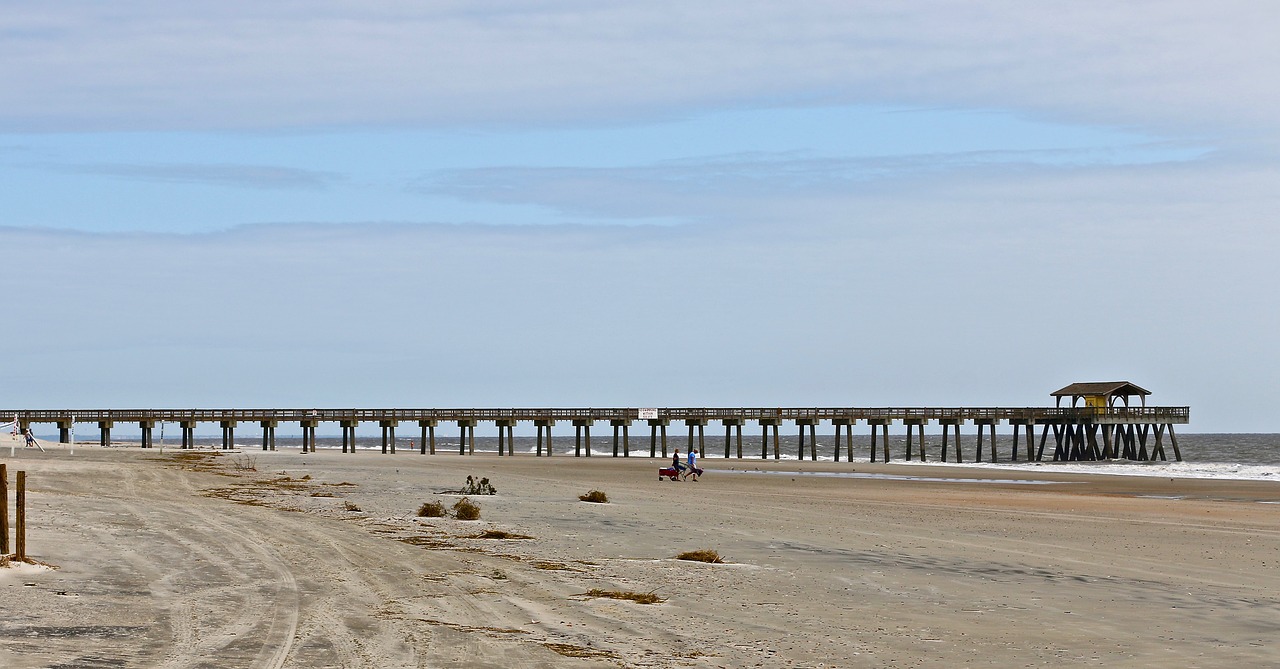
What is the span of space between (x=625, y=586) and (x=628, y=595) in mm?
1013

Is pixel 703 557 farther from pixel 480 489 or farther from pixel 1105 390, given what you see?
pixel 1105 390

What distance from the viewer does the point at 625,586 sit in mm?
16484

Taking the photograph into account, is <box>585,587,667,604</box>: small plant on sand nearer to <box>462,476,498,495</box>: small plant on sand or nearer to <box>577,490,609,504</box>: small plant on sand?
<box>577,490,609,504</box>: small plant on sand

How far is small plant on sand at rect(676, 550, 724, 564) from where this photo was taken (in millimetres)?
19250

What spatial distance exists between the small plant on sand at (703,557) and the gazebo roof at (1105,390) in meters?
77.0

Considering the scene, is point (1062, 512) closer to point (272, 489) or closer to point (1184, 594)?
point (1184, 594)

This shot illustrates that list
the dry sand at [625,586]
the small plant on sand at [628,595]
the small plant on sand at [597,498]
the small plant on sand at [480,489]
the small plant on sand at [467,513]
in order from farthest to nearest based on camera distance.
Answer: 1. the small plant on sand at [480,489]
2. the small plant on sand at [597,498]
3. the small plant on sand at [467,513]
4. the small plant on sand at [628,595]
5. the dry sand at [625,586]

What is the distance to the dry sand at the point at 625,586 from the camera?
478 inches

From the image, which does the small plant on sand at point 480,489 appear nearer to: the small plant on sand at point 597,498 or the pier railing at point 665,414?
the small plant on sand at point 597,498

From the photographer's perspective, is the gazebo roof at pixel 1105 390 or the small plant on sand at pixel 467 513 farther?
the gazebo roof at pixel 1105 390

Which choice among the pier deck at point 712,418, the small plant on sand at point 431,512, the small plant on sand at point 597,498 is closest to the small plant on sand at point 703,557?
the small plant on sand at point 431,512

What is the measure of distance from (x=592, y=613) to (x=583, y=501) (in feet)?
59.8

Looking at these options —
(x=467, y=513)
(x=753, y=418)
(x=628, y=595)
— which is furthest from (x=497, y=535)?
(x=753, y=418)

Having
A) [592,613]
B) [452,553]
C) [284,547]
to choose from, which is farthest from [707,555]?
[284,547]
